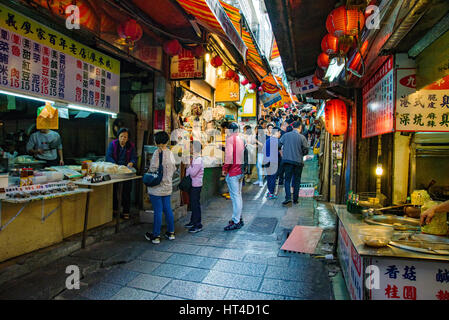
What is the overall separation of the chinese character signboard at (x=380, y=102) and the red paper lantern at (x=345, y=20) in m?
0.93

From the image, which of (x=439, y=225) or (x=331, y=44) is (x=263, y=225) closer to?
(x=439, y=225)

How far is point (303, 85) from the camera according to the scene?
9508mm

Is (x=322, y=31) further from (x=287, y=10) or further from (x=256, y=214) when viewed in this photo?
(x=256, y=214)

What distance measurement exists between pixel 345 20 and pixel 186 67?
449cm

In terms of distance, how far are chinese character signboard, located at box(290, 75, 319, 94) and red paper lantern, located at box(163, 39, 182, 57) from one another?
4.67 metres

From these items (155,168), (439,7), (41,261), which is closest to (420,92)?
(439,7)

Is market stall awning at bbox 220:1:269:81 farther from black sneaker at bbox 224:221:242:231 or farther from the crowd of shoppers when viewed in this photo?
black sneaker at bbox 224:221:242:231

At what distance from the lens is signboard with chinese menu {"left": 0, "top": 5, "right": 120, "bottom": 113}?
417 centimetres

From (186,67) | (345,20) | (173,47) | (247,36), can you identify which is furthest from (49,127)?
(247,36)

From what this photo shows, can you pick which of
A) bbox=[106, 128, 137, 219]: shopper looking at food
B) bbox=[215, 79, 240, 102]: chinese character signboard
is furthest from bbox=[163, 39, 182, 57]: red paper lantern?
bbox=[215, 79, 240, 102]: chinese character signboard

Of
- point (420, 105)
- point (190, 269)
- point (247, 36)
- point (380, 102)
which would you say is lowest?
point (190, 269)

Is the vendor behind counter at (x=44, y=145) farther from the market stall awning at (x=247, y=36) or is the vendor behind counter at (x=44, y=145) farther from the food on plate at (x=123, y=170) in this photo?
the market stall awning at (x=247, y=36)
